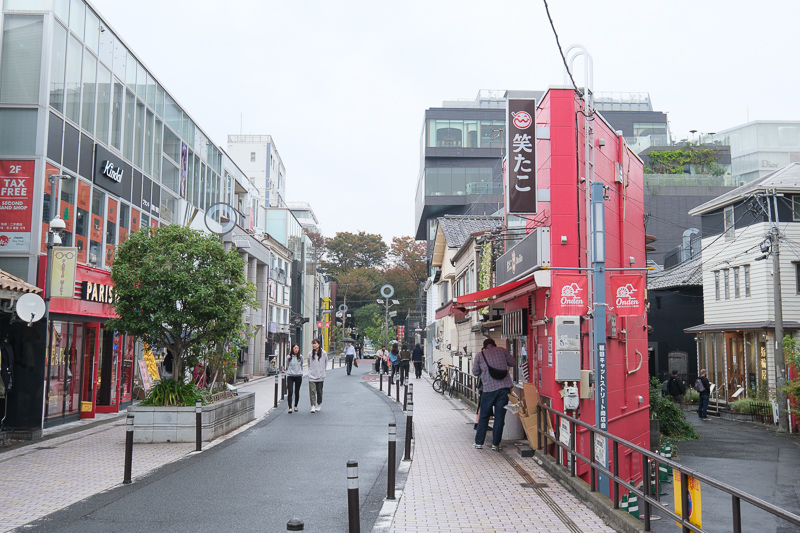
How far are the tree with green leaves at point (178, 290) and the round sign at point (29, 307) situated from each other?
1.30 metres

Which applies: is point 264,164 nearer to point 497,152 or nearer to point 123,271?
point 497,152

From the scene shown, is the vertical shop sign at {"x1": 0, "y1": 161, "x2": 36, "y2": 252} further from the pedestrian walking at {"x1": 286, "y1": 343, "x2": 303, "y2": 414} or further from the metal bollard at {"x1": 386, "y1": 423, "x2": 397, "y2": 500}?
the metal bollard at {"x1": 386, "y1": 423, "x2": 397, "y2": 500}

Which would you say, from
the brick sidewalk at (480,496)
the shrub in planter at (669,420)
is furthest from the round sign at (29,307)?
the shrub in planter at (669,420)

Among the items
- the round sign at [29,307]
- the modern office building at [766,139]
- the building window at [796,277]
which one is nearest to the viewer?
the round sign at [29,307]

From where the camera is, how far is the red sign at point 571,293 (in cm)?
1194

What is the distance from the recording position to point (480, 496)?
8320 millimetres

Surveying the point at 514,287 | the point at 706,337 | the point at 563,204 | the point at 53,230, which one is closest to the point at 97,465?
the point at 53,230

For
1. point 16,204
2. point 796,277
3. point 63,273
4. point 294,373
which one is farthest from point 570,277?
point 796,277

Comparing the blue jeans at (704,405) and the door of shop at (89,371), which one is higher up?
the door of shop at (89,371)

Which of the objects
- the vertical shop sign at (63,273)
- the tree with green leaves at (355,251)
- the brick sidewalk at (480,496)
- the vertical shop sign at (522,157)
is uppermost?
the tree with green leaves at (355,251)

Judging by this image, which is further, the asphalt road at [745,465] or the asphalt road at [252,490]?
the asphalt road at [745,465]

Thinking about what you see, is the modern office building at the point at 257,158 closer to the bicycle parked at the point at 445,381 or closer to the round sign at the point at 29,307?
the bicycle parked at the point at 445,381

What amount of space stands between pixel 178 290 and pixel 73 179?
16.3 ft

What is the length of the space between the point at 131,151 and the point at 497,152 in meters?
44.5
